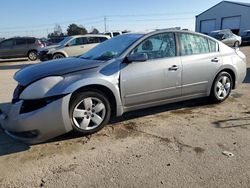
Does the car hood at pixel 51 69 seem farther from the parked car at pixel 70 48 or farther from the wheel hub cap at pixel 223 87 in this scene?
the parked car at pixel 70 48

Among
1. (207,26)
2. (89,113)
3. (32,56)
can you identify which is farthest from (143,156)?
(207,26)

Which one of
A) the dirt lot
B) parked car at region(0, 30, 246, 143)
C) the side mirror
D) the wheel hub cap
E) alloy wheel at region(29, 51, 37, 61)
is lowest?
alloy wheel at region(29, 51, 37, 61)

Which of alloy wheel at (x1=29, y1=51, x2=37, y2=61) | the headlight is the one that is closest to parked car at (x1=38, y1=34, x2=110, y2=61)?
alloy wheel at (x1=29, y1=51, x2=37, y2=61)

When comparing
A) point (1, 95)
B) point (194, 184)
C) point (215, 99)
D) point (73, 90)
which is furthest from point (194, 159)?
point (1, 95)

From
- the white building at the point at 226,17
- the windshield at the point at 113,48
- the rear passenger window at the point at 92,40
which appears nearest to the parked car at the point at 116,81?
the windshield at the point at 113,48

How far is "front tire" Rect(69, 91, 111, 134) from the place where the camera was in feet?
13.8

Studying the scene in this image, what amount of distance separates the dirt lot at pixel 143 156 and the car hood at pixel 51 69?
96 cm

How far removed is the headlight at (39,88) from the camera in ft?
12.9

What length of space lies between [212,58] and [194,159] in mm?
2654

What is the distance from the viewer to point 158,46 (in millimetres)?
5070

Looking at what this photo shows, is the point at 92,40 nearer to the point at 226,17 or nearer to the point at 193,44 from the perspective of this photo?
the point at 193,44

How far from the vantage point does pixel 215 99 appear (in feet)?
19.5

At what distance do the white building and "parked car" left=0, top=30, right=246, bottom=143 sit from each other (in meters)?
35.7

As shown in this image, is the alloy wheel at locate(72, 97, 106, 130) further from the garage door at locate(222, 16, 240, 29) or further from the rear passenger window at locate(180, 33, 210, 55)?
the garage door at locate(222, 16, 240, 29)
